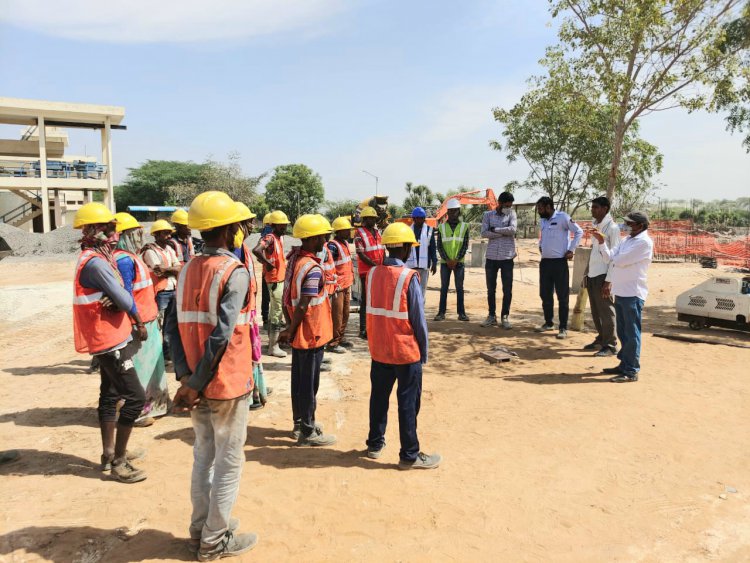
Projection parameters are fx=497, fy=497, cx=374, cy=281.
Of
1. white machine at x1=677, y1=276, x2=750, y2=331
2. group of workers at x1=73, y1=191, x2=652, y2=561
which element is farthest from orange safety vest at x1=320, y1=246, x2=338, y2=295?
white machine at x1=677, y1=276, x2=750, y2=331

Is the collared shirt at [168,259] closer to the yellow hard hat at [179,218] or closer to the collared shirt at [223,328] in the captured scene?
the yellow hard hat at [179,218]

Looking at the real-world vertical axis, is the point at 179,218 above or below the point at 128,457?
above

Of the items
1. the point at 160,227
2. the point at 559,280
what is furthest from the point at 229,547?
the point at 559,280

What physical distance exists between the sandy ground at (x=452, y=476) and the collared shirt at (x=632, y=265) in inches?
42.7

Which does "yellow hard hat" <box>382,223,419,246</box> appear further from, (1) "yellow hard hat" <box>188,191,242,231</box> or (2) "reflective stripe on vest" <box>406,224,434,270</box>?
(2) "reflective stripe on vest" <box>406,224,434,270</box>

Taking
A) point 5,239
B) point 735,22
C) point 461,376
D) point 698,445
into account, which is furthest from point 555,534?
point 5,239

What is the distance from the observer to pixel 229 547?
2881mm

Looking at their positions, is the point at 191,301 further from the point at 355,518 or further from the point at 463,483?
the point at 463,483

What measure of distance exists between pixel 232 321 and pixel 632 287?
5.10 m

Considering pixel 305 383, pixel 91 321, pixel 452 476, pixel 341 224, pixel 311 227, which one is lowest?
pixel 452 476

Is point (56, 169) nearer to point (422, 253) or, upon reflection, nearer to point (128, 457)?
point (422, 253)

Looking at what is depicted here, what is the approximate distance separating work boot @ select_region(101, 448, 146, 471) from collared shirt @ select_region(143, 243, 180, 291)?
237cm

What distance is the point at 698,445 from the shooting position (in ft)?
14.0

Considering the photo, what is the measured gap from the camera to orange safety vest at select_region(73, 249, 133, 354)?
3.69 meters
